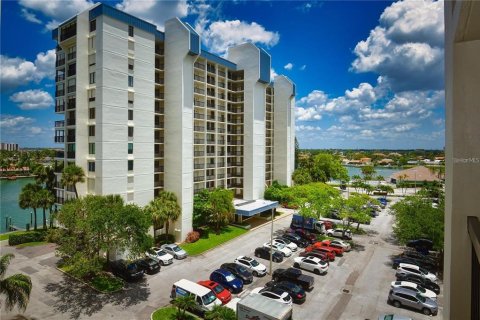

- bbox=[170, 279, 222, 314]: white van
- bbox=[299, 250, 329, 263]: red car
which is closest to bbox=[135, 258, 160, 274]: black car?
bbox=[170, 279, 222, 314]: white van

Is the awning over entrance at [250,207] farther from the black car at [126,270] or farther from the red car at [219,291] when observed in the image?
the black car at [126,270]

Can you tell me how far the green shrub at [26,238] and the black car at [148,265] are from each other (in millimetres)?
18649

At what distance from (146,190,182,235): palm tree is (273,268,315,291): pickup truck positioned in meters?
15.7

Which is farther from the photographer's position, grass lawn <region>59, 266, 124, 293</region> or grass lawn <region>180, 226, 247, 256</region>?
grass lawn <region>180, 226, 247, 256</region>

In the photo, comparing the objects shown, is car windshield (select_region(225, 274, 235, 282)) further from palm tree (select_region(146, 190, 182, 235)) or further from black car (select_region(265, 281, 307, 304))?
palm tree (select_region(146, 190, 182, 235))

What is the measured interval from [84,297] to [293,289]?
1832 cm

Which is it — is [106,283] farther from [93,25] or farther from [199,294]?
[93,25]

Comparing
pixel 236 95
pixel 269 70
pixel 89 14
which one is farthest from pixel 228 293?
pixel 269 70

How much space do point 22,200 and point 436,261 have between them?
5265 cm

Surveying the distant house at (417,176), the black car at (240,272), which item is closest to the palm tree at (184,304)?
the black car at (240,272)

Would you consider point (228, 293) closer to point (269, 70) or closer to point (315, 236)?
point (315, 236)

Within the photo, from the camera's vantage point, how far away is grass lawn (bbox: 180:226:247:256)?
36.2 m

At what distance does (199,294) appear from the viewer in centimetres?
2258

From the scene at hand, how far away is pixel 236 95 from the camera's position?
5597 cm
